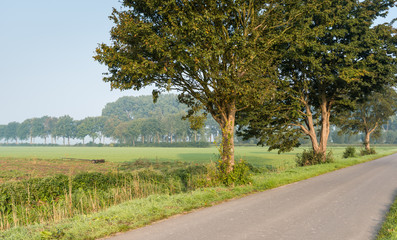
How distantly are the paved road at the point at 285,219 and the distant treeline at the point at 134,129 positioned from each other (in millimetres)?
93969

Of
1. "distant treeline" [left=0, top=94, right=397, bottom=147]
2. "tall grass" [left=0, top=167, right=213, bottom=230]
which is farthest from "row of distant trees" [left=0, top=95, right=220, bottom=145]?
"tall grass" [left=0, top=167, right=213, bottom=230]

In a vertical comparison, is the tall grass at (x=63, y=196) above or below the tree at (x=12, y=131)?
below

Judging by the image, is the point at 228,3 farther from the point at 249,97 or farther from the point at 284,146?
the point at 284,146

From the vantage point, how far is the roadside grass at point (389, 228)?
534 cm

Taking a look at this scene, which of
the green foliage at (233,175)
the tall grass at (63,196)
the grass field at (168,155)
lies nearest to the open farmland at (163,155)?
the grass field at (168,155)

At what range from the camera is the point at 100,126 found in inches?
5910

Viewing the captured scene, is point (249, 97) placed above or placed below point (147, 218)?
above

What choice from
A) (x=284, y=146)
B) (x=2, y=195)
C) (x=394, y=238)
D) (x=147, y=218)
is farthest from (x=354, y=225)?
(x=284, y=146)

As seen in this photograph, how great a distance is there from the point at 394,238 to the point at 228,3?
9.88 metres

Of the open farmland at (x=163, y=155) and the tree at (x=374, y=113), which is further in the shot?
the tree at (x=374, y=113)

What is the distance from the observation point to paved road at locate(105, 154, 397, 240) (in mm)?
5609

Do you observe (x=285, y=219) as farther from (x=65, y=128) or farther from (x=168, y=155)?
(x=65, y=128)

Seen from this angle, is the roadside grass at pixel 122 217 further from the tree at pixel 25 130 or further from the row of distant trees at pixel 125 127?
the tree at pixel 25 130

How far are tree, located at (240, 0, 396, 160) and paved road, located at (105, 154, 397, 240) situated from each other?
8868 millimetres
